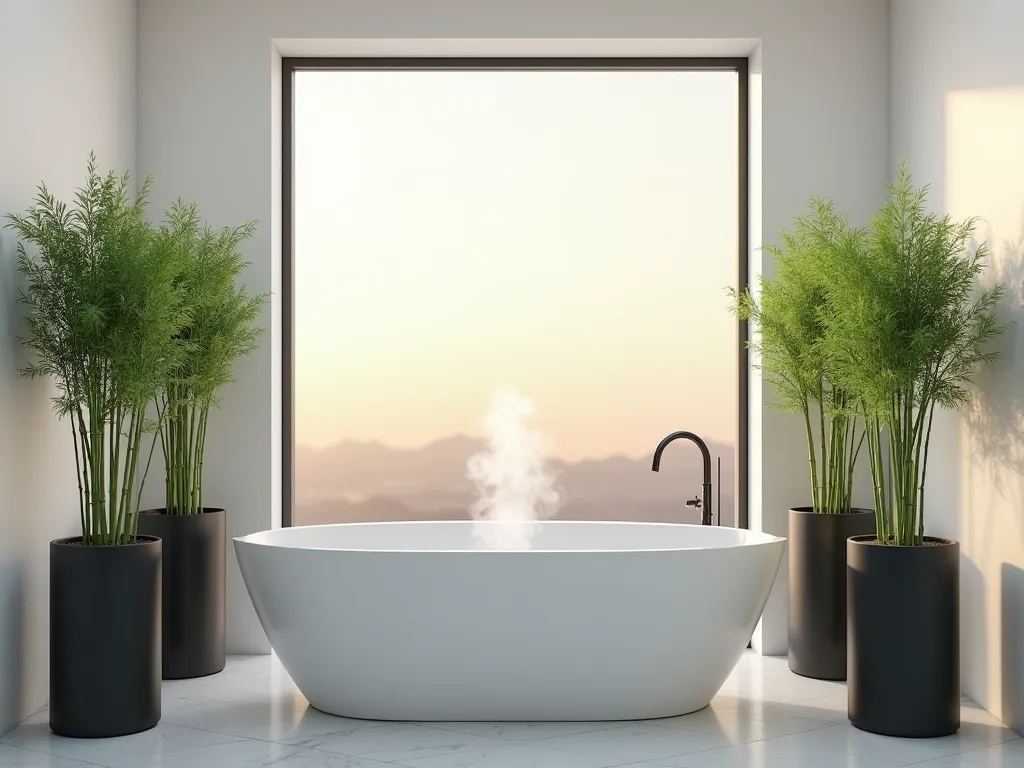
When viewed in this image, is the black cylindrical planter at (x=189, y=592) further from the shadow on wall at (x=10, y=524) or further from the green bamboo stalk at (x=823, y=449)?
the green bamboo stalk at (x=823, y=449)

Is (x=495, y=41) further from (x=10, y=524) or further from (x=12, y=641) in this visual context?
(x=12, y=641)

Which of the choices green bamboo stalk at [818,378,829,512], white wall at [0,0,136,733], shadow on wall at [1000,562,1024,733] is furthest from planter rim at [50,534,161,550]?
shadow on wall at [1000,562,1024,733]

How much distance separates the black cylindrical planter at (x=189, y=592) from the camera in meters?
4.30

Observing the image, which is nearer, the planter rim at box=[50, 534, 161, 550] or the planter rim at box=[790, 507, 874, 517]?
the planter rim at box=[50, 534, 161, 550]

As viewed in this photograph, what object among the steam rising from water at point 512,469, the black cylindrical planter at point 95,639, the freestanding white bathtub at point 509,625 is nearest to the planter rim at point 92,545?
the black cylindrical planter at point 95,639

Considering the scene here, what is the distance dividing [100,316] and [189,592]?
4.38 feet

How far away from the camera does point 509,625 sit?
11.4 ft

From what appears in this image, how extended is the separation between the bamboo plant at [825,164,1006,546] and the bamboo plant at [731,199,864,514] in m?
0.41

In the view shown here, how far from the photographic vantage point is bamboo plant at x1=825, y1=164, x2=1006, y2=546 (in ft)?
11.7

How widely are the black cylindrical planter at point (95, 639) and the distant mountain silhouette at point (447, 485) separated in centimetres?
205

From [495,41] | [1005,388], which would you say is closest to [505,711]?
[1005,388]

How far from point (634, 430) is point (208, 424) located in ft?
6.93

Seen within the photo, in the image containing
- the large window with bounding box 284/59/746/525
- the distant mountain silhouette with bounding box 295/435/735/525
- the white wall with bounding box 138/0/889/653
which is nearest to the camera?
the white wall with bounding box 138/0/889/653

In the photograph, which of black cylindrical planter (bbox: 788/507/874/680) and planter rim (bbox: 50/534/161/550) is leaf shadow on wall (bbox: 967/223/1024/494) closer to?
black cylindrical planter (bbox: 788/507/874/680)
